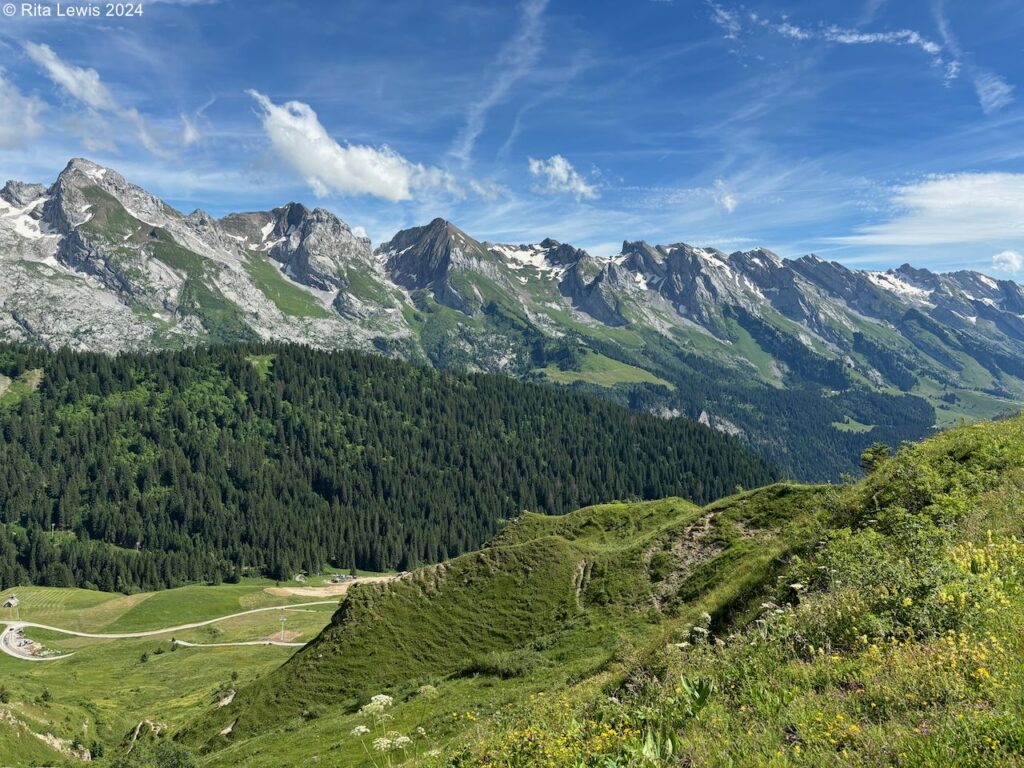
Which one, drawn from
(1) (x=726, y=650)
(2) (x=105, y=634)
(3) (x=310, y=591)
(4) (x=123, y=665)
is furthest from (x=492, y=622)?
(3) (x=310, y=591)

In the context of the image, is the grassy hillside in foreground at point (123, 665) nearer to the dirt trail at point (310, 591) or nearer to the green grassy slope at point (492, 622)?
the dirt trail at point (310, 591)

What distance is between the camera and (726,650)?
13.3 meters

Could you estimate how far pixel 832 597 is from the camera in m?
13.0

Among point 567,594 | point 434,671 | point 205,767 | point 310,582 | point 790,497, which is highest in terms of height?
point 790,497

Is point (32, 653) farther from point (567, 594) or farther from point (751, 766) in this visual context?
point (751, 766)

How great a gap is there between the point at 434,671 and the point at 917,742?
42.3 meters

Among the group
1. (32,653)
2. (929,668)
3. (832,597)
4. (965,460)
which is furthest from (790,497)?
(32,653)

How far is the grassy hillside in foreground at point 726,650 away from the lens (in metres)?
8.37

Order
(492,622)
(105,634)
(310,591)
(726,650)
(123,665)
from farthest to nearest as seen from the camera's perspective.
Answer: (310,591)
(105,634)
(123,665)
(492,622)
(726,650)

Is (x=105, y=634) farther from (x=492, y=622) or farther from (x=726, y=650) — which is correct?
(x=726, y=650)

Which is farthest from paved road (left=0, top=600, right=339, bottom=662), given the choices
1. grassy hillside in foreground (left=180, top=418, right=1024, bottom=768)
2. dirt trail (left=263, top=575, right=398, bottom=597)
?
grassy hillside in foreground (left=180, top=418, right=1024, bottom=768)

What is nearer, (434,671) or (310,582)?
(434,671)

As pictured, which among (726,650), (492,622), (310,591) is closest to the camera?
(726,650)

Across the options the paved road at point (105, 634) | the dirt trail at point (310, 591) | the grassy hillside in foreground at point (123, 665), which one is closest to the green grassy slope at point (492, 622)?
the grassy hillside in foreground at point (123, 665)
